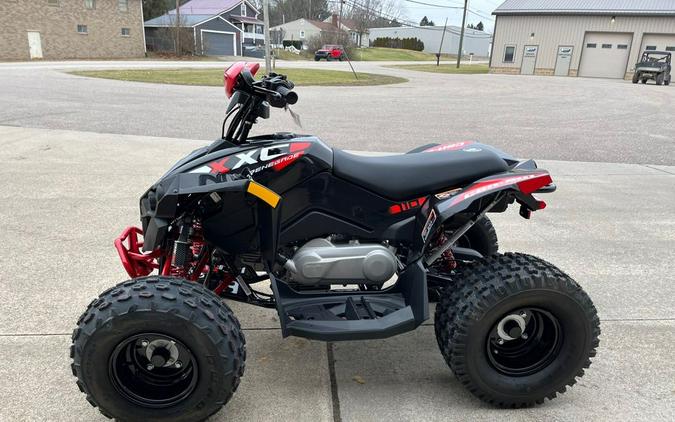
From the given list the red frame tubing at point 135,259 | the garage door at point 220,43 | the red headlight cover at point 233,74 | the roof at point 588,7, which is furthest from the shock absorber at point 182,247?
the garage door at point 220,43

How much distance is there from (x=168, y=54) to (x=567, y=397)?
150 feet

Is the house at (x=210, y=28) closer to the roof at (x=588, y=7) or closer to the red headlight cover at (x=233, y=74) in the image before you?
the roof at (x=588, y=7)

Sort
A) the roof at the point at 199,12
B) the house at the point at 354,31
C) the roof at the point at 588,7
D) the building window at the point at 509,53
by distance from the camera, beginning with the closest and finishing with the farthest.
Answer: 1. the roof at the point at 588,7
2. the building window at the point at 509,53
3. the roof at the point at 199,12
4. the house at the point at 354,31

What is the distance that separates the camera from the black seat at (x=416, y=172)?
2.62 meters

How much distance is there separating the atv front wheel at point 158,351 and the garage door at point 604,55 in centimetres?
4194

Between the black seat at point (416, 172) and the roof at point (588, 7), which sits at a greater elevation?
the roof at point (588, 7)

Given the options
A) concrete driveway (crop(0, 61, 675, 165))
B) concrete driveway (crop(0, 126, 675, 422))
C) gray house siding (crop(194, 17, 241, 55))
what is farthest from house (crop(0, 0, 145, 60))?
concrete driveway (crop(0, 126, 675, 422))

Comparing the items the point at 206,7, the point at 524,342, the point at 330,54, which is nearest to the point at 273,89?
the point at 524,342

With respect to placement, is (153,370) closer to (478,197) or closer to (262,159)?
(262,159)

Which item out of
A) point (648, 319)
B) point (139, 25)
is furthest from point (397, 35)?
point (648, 319)

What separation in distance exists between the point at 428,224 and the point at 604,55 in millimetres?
41546

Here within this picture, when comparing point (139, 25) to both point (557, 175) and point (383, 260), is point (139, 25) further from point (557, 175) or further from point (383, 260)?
point (383, 260)

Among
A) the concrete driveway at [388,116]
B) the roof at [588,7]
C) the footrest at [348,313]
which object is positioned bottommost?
the concrete driveway at [388,116]

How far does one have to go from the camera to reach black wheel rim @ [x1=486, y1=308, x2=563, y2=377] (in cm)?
257
